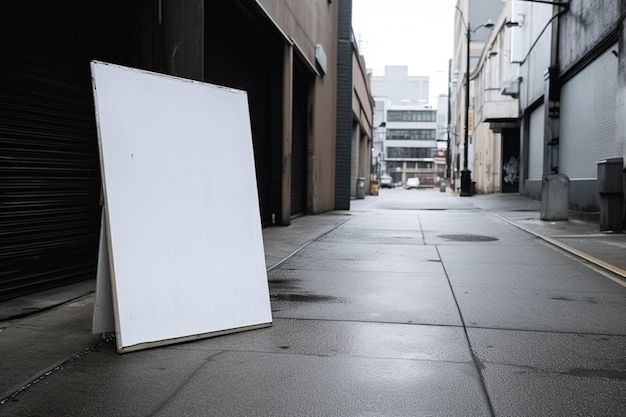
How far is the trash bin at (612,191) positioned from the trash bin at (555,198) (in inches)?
123

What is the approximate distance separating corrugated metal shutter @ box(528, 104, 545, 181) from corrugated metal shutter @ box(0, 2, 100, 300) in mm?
20876

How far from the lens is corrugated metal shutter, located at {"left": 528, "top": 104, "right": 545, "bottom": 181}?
23855 millimetres

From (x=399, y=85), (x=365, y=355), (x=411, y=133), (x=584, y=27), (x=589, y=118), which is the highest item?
(x=399, y=85)

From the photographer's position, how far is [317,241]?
1091 centimetres

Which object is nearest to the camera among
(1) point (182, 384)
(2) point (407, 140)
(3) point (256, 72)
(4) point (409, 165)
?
(1) point (182, 384)

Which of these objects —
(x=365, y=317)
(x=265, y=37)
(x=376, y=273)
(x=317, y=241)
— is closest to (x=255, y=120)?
(x=265, y=37)

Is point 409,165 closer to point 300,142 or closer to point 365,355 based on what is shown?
point 300,142

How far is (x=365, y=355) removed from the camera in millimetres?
4152

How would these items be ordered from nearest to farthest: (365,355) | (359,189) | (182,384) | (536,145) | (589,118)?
(182,384) < (365,355) < (589,118) < (536,145) < (359,189)

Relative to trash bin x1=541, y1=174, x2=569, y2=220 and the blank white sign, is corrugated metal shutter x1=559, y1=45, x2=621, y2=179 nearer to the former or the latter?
trash bin x1=541, y1=174, x2=569, y2=220

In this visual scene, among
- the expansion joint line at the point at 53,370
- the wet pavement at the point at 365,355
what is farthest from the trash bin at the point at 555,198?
the expansion joint line at the point at 53,370

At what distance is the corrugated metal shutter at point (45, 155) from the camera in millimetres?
5270

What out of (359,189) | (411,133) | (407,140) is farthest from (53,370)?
(411,133)

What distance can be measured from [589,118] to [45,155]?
14.4 metres
